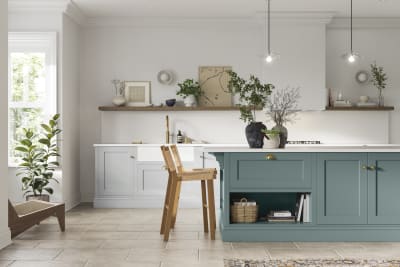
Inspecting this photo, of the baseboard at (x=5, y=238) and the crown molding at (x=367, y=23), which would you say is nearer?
the baseboard at (x=5, y=238)

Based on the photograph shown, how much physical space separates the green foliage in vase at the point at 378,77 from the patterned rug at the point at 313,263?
421cm

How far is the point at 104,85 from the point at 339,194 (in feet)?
14.1

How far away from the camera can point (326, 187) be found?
205 inches

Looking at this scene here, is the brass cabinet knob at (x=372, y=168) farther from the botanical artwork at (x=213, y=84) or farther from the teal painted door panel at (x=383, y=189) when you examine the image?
the botanical artwork at (x=213, y=84)

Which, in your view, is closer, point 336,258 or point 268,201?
point 336,258

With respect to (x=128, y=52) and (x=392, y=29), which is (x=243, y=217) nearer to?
(x=128, y=52)

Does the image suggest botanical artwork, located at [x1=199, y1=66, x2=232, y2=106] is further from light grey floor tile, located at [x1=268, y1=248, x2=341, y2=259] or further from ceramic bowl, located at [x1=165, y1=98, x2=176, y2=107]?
light grey floor tile, located at [x1=268, y1=248, x2=341, y2=259]

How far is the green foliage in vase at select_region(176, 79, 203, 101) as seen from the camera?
7.99 metres

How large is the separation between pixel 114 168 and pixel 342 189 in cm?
356

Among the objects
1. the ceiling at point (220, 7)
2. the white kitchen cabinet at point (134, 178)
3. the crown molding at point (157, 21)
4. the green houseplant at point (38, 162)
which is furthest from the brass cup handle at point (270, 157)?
the crown molding at point (157, 21)

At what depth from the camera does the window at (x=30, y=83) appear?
722 cm

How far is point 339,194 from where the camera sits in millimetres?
5203

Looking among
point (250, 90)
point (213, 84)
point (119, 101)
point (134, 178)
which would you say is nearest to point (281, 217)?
point (250, 90)

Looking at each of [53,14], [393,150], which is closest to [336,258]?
[393,150]
